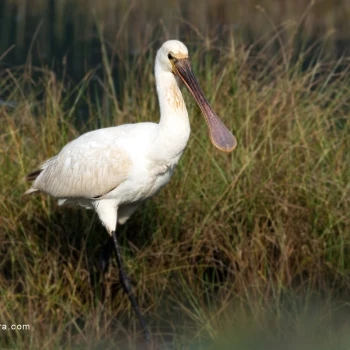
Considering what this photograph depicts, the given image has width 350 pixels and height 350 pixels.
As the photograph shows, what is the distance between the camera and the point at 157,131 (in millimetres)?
5715

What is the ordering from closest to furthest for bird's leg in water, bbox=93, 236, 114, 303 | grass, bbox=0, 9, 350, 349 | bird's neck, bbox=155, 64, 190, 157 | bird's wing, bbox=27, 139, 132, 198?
bird's neck, bbox=155, 64, 190, 157 < bird's wing, bbox=27, 139, 132, 198 < grass, bbox=0, 9, 350, 349 < bird's leg in water, bbox=93, 236, 114, 303

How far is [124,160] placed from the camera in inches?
228

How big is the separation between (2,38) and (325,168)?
696cm

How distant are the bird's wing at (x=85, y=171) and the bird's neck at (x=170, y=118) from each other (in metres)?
0.26

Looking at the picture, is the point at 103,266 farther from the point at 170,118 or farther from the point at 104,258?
the point at 170,118

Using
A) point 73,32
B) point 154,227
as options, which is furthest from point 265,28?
point 154,227

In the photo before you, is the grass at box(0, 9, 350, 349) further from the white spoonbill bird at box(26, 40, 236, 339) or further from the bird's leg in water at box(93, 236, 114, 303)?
the white spoonbill bird at box(26, 40, 236, 339)

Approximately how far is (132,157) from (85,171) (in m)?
0.37

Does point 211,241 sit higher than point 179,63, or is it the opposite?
point 179,63

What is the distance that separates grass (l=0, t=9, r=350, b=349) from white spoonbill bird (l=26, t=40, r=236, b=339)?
313mm

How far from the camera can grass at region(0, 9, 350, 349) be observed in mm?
5980

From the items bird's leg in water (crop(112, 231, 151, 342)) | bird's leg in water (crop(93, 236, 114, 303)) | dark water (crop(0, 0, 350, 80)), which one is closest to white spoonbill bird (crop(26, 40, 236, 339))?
bird's leg in water (crop(112, 231, 151, 342))

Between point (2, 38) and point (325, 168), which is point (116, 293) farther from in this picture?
point (2, 38)

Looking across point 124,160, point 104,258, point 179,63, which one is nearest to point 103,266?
point 104,258
